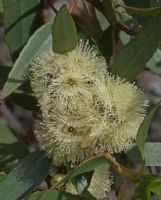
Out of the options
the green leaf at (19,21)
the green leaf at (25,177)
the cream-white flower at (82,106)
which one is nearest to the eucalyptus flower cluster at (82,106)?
the cream-white flower at (82,106)

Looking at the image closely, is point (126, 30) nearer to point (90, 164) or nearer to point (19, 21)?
point (19, 21)

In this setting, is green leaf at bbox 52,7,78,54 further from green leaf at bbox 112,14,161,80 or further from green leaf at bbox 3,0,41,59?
green leaf at bbox 3,0,41,59

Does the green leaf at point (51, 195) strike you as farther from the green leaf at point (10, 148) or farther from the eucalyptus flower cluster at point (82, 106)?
the green leaf at point (10, 148)

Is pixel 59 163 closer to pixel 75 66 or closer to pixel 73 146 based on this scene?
pixel 73 146

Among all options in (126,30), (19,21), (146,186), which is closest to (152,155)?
(146,186)

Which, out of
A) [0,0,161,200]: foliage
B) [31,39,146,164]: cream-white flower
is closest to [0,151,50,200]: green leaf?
[0,0,161,200]: foliage

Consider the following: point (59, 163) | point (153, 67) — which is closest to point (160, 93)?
point (153, 67)
